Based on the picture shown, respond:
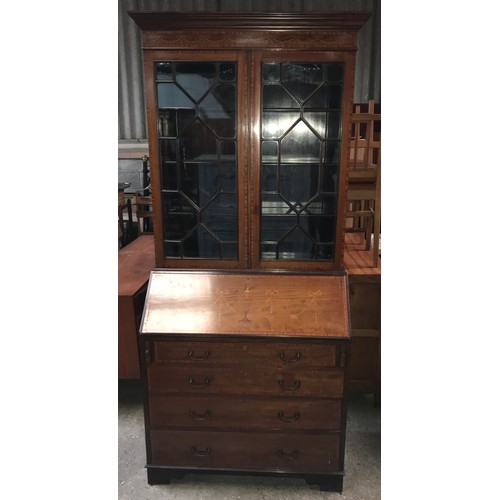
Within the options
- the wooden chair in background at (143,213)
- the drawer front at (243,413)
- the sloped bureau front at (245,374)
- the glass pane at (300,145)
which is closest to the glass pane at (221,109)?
the glass pane at (300,145)

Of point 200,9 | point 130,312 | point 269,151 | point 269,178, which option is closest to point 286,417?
point 130,312

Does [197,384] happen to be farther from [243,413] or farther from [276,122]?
[276,122]

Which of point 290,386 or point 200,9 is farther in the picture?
point 200,9

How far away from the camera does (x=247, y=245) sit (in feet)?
6.01

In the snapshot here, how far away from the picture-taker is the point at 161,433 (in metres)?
1.81

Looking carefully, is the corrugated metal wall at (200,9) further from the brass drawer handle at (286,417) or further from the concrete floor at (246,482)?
the brass drawer handle at (286,417)

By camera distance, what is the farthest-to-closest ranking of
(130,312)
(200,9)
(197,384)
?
1. (200,9)
2. (130,312)
3. (197,384)

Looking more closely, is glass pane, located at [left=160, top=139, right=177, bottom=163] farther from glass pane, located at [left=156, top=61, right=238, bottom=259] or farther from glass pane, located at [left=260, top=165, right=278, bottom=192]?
glass pane, located at [left=260, top=165, right=278, bottom=192]

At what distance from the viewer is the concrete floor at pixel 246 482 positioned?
5.93 ft

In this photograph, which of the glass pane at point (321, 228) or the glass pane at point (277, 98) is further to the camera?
the glass pane at point (321, 228)

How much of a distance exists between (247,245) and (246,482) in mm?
1103

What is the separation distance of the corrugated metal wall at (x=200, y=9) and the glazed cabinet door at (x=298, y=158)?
12.3 feet

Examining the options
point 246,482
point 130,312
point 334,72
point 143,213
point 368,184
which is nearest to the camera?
point 334,72

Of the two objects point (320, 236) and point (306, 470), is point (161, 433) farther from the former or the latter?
point (320, 236)
